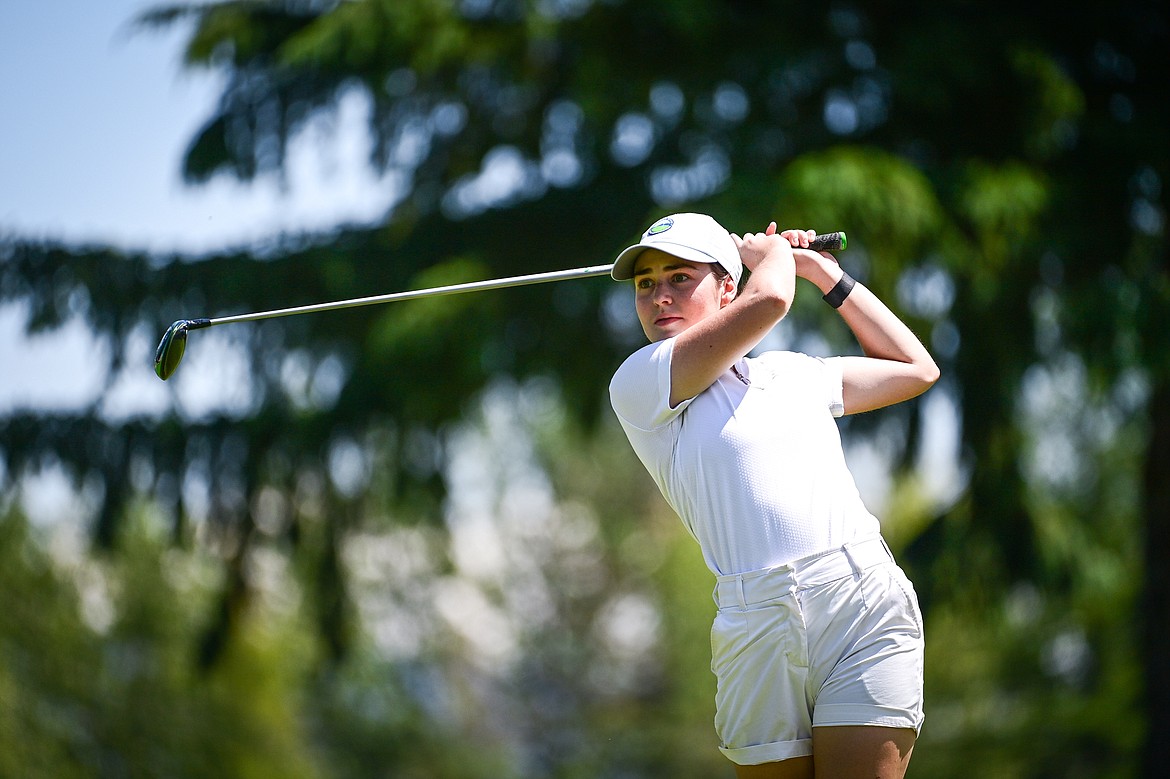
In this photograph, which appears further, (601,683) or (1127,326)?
(601,683)

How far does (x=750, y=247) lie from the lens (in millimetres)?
2549

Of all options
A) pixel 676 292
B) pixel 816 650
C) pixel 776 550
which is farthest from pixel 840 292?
pixel 816 650

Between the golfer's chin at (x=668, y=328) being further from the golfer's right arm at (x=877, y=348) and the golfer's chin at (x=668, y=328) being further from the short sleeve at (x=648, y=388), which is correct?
the golfer's right arm at (x=877, y=348)

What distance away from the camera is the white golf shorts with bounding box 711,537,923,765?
228cm

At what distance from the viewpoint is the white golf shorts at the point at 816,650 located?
2275 millimetres

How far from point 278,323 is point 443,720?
17038mm

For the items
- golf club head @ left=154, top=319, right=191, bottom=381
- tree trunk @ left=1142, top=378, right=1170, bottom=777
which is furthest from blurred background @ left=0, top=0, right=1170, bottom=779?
golf club head @ left=154, top=319, right=191, bottom=381

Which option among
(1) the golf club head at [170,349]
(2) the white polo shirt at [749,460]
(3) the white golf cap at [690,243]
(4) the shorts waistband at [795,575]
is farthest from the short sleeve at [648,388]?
(1) the golf club head at [170,349]

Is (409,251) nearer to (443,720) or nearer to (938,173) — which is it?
(938,173)

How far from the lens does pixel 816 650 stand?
230 centimetres

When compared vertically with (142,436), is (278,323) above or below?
above

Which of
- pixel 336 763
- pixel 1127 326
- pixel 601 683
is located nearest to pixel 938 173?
pixel 1127 326

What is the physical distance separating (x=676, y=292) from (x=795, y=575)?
60 centimetres

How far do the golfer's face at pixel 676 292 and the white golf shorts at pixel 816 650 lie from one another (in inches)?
20.0
